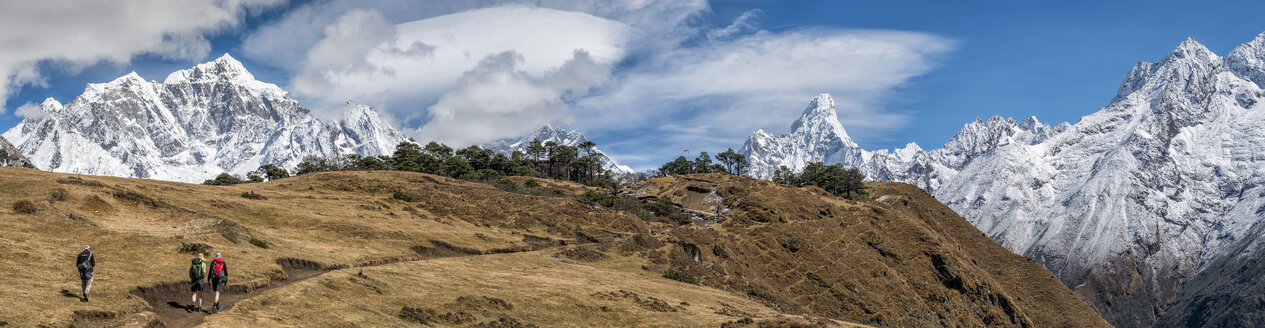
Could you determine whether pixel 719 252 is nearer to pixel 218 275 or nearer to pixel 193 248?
pixel 193 248

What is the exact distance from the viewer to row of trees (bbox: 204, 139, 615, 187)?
149 m

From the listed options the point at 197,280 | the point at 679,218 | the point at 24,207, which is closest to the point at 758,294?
the point at 679,218

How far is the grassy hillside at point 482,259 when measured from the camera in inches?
1291

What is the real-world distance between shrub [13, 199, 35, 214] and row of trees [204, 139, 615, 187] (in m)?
98.5

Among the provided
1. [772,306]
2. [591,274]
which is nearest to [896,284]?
[772,306]

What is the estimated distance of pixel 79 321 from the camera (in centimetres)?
2580

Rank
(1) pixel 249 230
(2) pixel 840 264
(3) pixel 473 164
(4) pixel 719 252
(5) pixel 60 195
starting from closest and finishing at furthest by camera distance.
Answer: (5) pixel 60 195, (1) pixel 249 230, (4) pixel 719 252, (2) pixel 840 264, (3) pixel 473 164

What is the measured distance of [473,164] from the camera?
17488 centimetres

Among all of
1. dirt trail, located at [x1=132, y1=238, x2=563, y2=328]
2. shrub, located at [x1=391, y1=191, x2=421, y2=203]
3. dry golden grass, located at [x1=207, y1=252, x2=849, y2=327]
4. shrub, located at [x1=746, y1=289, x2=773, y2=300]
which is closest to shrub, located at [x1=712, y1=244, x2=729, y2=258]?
shrub, located at [x1=746, y1=289, x2=773, y2=300]

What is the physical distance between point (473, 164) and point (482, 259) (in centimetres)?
11966

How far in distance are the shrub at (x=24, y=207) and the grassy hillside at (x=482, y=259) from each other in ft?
2.35

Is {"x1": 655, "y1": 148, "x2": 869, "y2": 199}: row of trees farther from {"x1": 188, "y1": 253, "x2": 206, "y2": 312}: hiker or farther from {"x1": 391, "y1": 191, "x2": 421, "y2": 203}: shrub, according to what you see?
{"x1": 188, "y1": 253, "x2": 206, "y2": 312}: hiker

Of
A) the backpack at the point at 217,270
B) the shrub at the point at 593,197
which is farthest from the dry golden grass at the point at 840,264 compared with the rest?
the backpack at the point at 217,270

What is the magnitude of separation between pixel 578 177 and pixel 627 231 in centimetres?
9227
